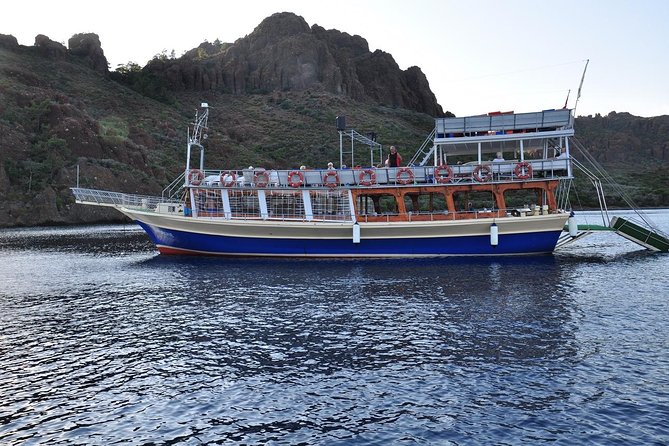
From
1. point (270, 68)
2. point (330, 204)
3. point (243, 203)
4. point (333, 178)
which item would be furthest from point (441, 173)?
point (270, 68)

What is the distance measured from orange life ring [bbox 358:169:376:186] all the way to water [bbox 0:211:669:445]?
35.2 feet

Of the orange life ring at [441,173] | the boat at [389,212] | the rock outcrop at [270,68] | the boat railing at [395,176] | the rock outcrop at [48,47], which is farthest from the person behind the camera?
the rock outcrop at [270,68]

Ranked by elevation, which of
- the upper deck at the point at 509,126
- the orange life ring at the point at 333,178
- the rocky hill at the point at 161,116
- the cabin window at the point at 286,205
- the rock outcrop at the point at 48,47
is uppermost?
the rock outcrop at the point at 48,47

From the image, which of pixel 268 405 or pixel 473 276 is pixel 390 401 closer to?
pixel 268 405

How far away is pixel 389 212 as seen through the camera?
39.7m

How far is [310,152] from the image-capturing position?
12044 centimetres

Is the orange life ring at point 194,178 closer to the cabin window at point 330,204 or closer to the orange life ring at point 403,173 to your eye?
the cabin window at point 330,204

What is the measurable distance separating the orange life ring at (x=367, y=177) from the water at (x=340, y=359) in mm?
10728

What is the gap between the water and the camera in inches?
474

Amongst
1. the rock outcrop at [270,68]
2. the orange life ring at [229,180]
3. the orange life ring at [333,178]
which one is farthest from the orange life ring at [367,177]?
the rock outcrop at [270,68]

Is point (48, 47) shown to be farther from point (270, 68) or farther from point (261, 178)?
point (261, 178)

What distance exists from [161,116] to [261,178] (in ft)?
345

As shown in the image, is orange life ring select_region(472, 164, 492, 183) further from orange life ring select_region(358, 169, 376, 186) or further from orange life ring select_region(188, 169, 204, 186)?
orange life ring select_region(188, 169, 204, 186)

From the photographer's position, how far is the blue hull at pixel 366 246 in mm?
38094
